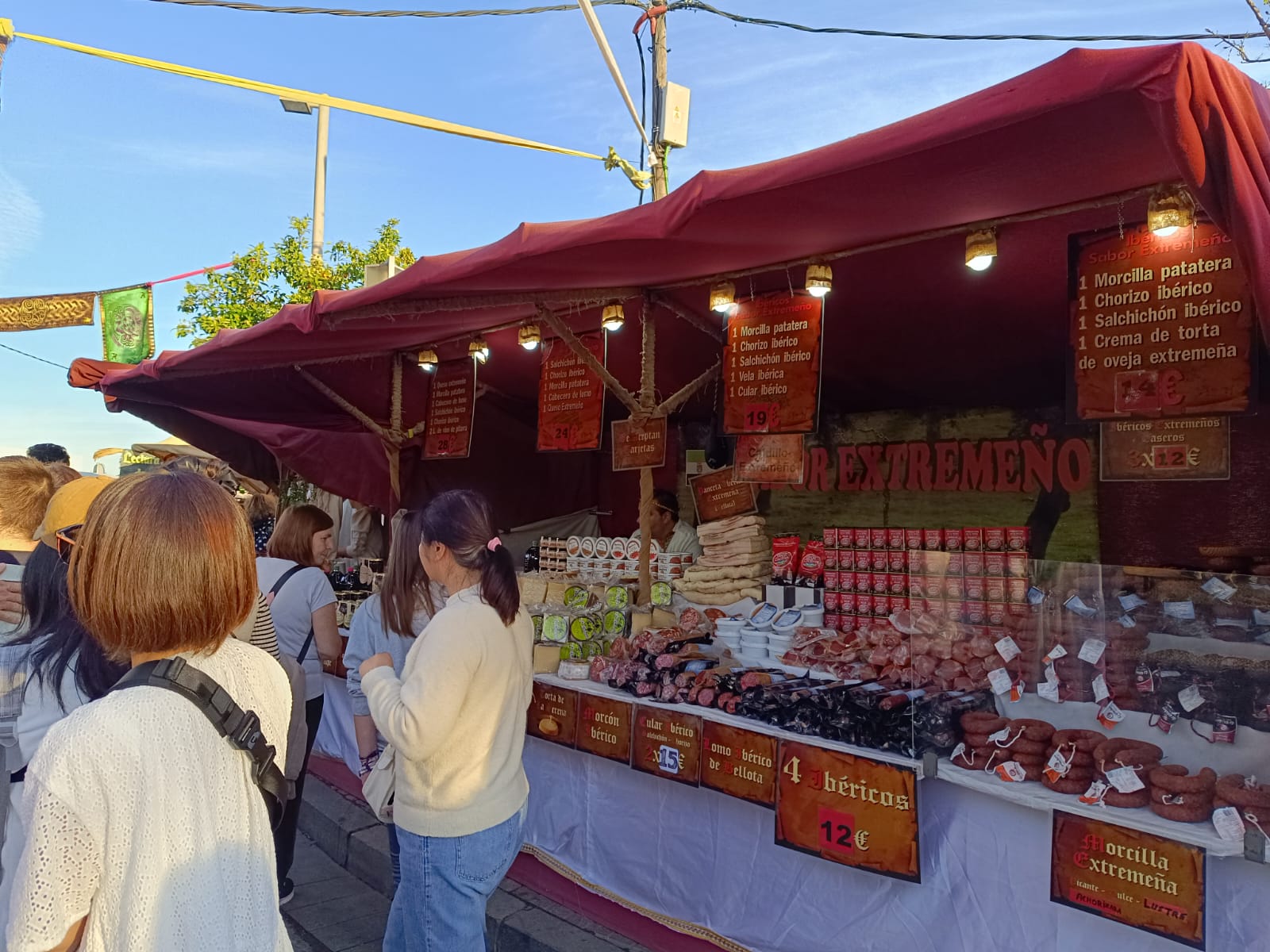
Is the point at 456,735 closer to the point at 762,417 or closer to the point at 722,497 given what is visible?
the point at 762,417

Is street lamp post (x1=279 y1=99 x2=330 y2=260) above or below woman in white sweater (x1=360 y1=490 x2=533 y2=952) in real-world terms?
above

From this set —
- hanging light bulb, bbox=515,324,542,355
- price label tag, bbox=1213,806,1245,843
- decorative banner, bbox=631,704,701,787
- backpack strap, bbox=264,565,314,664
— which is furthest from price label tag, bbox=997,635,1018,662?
hanging light bulb, bbox=515,324,542,355

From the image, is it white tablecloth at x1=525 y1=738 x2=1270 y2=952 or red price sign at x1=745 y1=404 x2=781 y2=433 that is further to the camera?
red price sign at x1=745 y1=404 x2=781 y2=433

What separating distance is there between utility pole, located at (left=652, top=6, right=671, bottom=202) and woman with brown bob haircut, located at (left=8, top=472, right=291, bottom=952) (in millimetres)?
10558

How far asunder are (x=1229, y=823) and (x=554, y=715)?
9.22ft

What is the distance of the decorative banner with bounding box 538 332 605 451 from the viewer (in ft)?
17.4

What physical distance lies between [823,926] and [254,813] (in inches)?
95.5

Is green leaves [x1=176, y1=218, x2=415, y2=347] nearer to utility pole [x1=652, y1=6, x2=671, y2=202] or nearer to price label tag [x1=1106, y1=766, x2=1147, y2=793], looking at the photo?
utility pole [x1=652, y1=6, x2=671, y2=202]

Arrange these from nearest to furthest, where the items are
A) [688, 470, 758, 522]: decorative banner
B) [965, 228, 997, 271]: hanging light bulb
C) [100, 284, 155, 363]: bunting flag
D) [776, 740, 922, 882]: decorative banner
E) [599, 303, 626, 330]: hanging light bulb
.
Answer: [776, 740, 922, 882]: decorative banner < [965, 228, 997, 271]: hanging light bulb < [599, 303, 626, 330]: hanging light bulb < [688, 470, 758, 522]: decorative banner < [100, 284, 155, 363]: bunting flag

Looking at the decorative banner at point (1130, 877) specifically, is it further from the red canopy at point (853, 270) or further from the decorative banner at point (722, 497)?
the decorative banner at point (722, 497)

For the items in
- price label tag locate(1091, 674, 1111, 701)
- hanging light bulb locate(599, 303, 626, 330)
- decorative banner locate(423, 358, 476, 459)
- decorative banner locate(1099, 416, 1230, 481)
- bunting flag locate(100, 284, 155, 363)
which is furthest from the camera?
bunting flag locate(100, 284, 155, 363)

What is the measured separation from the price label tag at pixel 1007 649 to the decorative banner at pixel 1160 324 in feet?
3.26

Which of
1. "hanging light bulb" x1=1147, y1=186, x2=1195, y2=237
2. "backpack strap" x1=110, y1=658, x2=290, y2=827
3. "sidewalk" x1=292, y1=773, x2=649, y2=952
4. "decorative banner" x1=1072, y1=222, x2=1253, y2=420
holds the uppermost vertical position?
"hanging light bulb" x1=1147, y1=186, x2=1195, y2=237

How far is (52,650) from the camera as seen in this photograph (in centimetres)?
191
